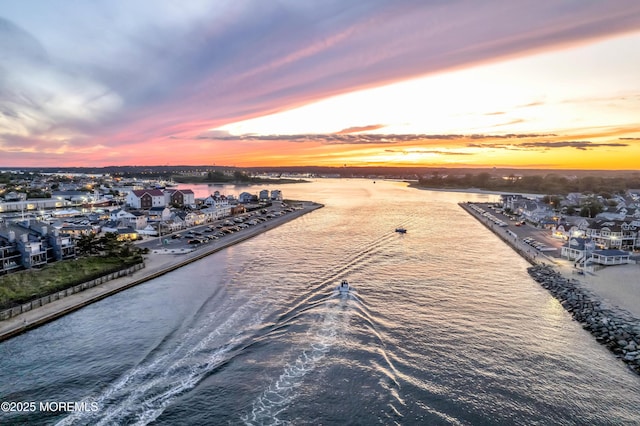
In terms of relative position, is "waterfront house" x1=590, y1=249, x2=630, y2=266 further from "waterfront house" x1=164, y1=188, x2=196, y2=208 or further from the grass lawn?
"waterfront house" x1=164, y1=188, x2=196, y2=208

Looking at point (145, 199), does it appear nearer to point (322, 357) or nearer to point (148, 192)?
point (148, 192)

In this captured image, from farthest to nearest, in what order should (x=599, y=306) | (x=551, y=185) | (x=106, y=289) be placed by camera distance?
(x=551, y=185) → (x=106, y=289) → (x=599, y=306)

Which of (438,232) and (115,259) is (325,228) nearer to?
(438,232)

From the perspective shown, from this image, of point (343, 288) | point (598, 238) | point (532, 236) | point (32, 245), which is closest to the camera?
point (343, 288)

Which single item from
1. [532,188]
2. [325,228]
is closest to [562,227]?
[325,228]

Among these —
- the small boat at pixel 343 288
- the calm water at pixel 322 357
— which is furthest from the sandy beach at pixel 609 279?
the small boat at pixel 343 288

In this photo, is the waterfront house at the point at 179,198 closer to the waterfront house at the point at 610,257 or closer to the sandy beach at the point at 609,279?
the sandy beach at the point at 609,279

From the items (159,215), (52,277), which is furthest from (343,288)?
(159,215)
